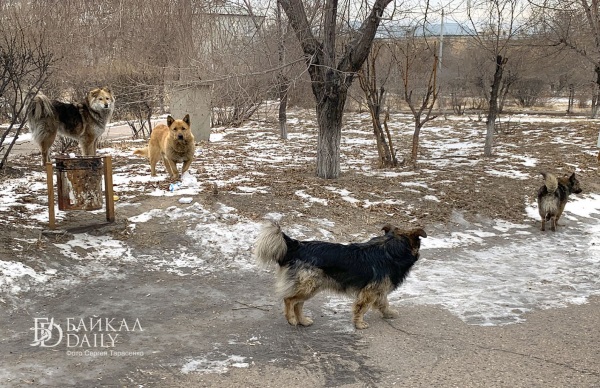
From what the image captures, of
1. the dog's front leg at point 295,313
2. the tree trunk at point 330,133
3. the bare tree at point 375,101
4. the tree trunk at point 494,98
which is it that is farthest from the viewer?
the tree trunk at point 494,98

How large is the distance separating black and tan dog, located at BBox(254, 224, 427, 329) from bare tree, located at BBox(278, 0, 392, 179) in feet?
17.8

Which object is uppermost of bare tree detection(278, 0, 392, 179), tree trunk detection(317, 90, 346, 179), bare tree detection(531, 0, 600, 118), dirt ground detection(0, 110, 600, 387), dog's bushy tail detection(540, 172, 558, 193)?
bare tree detection(531, 0, 600, 118)

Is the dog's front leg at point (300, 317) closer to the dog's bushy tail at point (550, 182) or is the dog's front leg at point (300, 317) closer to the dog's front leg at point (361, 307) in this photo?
the dog's front leg at point (361, 307)

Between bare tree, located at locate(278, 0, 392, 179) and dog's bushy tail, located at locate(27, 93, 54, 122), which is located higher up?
bare tree, located at locate(278, 0, 392, 179)

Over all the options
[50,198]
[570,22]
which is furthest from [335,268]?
[570,22]

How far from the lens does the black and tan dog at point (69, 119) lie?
37.3 feet

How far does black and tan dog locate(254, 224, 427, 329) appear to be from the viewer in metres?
5.02

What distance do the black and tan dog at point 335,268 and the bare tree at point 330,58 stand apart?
542 cm

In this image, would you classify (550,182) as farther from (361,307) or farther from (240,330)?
(240,330)

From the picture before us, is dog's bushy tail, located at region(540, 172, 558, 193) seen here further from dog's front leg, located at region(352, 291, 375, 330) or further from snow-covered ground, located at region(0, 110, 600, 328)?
dog's front leg, located at region(352, 291, 375, 330)

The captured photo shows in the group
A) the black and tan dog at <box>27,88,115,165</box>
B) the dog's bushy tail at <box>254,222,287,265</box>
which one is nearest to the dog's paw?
the dog's bushy tail at <box>254,222,287,265</box>

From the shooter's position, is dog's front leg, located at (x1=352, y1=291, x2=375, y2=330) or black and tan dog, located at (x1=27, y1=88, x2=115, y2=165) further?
black and tan dog, located at (x1=27, y1=88, x2=115, y2=165)

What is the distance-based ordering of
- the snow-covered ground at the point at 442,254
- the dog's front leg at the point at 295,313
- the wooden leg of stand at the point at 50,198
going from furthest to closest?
the wooden leg of stand at the point at 50,198 → the snow-covered ground at the point at 442,254 → the dog's front leg at the point at 295,313

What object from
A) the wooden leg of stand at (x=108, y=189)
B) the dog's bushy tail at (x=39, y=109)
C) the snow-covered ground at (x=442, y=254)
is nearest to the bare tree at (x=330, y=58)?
the snow-covered ground at (x=442, y=254)
